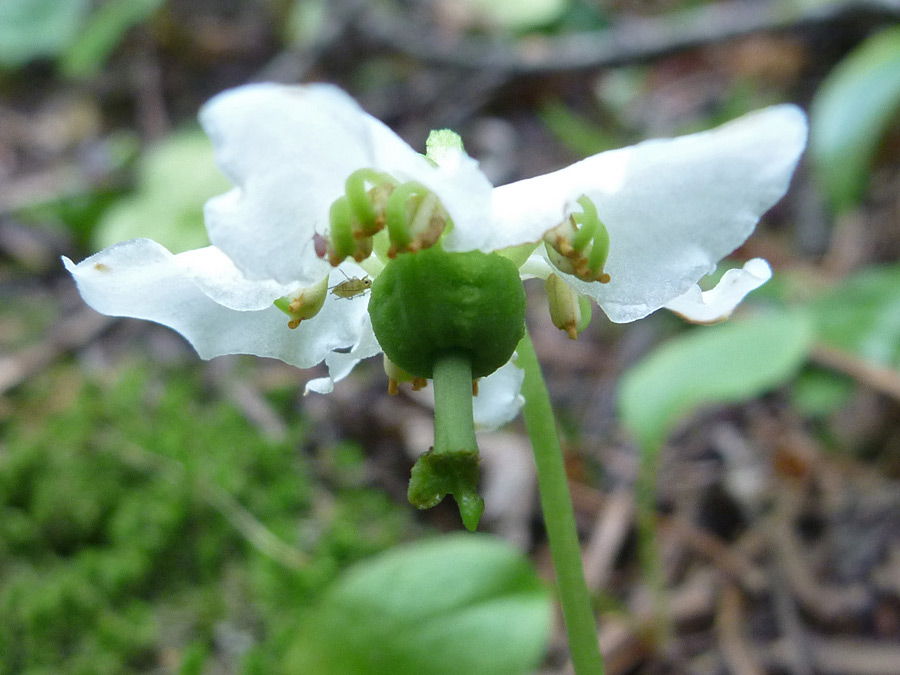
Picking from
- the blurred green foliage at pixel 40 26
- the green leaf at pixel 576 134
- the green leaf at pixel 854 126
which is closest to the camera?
the green leaf at pixel 854 126

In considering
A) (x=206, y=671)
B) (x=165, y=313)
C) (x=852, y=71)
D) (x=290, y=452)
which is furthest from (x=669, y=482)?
(x=165, y=313)

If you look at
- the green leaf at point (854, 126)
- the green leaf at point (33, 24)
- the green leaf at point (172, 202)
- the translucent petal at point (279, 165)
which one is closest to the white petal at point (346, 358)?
the translucent petal at point (279, 165)

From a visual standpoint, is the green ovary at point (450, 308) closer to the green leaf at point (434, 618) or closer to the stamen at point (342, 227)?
the stamen at point (342, 227)

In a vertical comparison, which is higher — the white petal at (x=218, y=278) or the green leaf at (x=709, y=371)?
the green leaf at (x=709, y=371)

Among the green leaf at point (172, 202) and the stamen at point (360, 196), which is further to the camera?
the green leaf at point (172, 202)

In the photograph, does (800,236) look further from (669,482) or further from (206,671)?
(206,671)

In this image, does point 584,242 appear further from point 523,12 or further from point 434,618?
point 523,12
